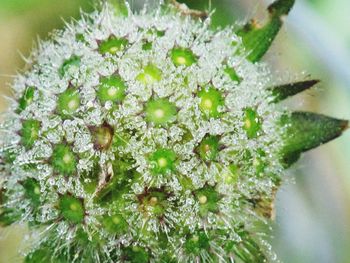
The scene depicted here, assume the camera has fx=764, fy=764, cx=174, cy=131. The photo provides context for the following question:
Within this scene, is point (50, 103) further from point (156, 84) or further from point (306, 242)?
point (306, 242)

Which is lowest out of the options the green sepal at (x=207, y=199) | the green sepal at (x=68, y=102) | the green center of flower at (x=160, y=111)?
the green sepal at (x=207, y=199)

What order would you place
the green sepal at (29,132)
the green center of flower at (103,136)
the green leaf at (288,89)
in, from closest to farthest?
the green center of flower at (103,136) → the green sepal at (29,132) → the green leaf at (288,89)

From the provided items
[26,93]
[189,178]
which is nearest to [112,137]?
[189,178]

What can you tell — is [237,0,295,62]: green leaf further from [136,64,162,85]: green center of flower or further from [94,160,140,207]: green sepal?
[94,160,140,207]: green sepal

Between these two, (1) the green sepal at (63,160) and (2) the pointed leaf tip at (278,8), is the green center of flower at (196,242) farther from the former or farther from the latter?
(2) the pointed leaf tip at (278,8)

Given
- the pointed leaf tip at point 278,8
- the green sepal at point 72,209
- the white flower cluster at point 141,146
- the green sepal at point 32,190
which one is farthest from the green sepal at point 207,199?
the pointed leaf tip at point 278,8

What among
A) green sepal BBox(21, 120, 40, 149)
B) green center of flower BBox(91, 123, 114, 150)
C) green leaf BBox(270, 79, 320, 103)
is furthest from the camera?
green leaf BBox(270, 79, 320, 103)

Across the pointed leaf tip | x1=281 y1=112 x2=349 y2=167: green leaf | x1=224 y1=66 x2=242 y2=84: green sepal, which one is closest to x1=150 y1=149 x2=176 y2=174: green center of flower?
x1=224 y1=66 x2=242 y2=84: green sepal
